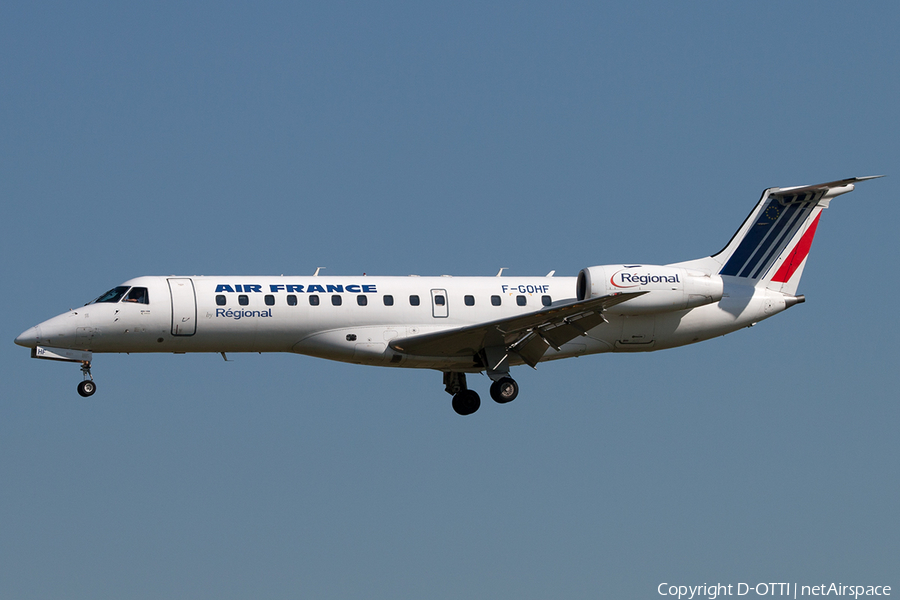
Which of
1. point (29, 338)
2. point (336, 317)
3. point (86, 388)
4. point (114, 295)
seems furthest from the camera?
point (336, 317)

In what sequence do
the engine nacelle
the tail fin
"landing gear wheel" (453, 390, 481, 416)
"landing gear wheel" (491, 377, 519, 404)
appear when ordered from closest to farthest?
the engine nacelle
"landing gear wheel" (491, 377, 519, 404)
"landing gear wheel" (453, 390, 481, 416)
the tail fin

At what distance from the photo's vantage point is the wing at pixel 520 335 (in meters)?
29.4

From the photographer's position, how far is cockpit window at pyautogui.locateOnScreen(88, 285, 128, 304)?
30406 millimetres

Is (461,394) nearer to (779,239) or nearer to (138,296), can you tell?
(138,296)

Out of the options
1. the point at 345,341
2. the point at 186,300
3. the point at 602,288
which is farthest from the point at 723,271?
the point at 186,300

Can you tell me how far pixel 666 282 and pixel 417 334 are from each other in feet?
21.2

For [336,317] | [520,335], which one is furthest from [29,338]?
[520,335]

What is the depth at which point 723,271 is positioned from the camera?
33.9 meters

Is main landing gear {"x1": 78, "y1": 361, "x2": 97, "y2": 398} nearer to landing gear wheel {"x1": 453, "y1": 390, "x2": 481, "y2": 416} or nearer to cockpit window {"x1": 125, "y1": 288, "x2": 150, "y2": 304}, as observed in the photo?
cockpit window {"x1": 125, "y1": 288, "x2": 150, "y2": 304}

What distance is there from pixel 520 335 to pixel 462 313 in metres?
1.85

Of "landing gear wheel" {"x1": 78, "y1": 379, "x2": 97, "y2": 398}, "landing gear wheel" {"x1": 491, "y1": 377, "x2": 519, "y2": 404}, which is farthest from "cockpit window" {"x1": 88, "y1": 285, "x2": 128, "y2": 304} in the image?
"landing gear wheel" {"x1": 491, "y1": 377, "x2": 519, "y2": 404}

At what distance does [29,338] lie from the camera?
98.0 feet

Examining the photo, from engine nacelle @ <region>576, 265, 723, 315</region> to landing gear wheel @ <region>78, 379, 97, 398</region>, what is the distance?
1237 centimetres

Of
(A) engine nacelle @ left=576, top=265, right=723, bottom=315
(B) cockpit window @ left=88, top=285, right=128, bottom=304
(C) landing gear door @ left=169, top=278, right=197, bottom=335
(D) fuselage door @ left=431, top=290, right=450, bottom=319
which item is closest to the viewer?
(C) landing gear door @ left=169, top=278, right=197, bottom=335
